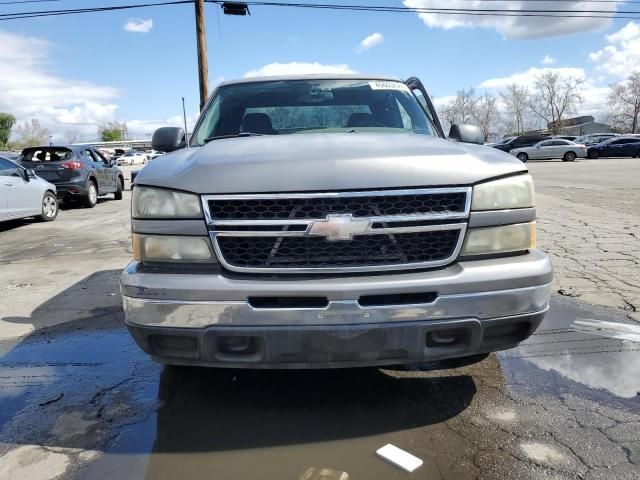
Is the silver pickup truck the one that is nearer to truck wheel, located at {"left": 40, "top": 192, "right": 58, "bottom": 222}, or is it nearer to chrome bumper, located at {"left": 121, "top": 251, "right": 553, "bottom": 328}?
chrome bumper, located at {"left": 121, "top": 251, "right": 553, "bottom": 328}

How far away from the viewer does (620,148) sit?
37781mm

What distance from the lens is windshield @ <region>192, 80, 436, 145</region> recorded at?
3.77m

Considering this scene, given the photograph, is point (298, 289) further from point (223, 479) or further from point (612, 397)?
point (612, 397)

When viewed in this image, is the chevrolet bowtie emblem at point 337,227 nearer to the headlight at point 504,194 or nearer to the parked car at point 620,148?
the headlight at point 504,194

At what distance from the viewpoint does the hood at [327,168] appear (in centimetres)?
236

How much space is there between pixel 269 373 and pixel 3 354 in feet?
6.93

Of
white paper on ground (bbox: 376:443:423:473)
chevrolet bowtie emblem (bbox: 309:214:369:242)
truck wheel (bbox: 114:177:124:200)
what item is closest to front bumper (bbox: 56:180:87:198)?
truck wheel (bbox: 114:177:124:200)

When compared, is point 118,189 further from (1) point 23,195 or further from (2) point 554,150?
(2) point 554,150

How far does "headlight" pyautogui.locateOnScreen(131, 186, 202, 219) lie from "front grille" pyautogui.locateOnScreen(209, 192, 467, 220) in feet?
0.30

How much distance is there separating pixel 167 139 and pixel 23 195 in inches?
312

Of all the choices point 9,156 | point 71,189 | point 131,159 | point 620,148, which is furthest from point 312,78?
point 131,159

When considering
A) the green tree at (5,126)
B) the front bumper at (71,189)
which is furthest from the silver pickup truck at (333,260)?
the green tree at (5,126)

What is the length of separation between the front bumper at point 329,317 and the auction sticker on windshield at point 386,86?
2202 mm

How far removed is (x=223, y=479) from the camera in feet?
7.50
